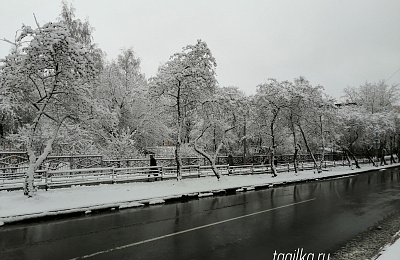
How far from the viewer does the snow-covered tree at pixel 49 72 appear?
1206 centimetres

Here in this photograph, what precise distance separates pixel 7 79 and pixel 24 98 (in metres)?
1.40

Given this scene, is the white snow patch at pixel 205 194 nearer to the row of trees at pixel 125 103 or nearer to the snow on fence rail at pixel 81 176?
the row of trees at pixel 125 103

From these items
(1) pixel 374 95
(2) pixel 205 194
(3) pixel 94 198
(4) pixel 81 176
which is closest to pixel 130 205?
(3) pixel 94 198

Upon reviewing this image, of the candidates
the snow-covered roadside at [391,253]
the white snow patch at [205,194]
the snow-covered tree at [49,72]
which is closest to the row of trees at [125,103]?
the snow-covered tree at [49,72]

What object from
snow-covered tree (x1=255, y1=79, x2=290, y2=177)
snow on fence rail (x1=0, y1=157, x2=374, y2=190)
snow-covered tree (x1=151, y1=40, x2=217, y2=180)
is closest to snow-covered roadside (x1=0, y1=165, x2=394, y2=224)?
snow on fence rail (x1=0, y1=157, x2=374, y2=190)

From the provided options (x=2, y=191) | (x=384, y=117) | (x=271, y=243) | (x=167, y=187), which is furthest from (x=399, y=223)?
(x=384, y=117)

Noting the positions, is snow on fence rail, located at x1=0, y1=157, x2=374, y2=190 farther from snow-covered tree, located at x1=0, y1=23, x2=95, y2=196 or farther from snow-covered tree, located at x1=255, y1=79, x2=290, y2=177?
snow-covered tree, located at x1=255, y1=79, x2=290, y2=177

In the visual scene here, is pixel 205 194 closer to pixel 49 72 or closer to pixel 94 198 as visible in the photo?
pixel 94 198

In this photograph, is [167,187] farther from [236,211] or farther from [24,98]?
[24,98]

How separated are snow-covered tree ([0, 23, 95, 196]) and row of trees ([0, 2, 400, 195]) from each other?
0.04 m

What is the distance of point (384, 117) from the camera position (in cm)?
4400

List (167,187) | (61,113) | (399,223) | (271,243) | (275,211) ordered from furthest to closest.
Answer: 1. (167,187)
2. (61,113)
3. (275,211)
4. (399,223)
5. (271,243)

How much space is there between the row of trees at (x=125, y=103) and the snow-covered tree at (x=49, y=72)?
0.14 ft

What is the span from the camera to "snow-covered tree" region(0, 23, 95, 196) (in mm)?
12062
